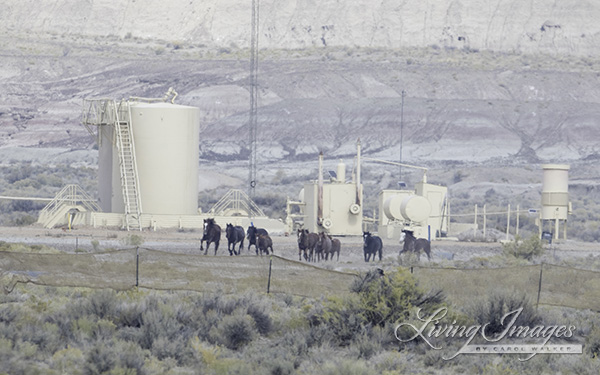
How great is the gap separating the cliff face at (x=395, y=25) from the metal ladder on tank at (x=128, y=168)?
85352 millimetres

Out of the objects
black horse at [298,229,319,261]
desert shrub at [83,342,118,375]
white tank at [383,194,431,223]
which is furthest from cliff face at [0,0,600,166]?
desert shrub at [83,342,118,375]

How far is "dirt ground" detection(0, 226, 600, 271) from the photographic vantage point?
3266cm

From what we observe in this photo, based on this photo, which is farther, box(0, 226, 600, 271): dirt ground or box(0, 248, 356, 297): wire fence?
box(0, 226, 600, 271): dirt ground

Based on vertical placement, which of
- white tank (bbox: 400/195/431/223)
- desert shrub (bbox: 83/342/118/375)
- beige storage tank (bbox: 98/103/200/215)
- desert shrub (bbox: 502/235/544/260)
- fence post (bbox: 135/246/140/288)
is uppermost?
beige storage tank (bbox: 98/103/200/215)

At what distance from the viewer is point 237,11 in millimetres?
138375

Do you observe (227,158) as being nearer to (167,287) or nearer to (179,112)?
Answer: (179,112)

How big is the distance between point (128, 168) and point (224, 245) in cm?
1007

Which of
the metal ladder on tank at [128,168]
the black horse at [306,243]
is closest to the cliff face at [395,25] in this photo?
the metal ladder on tank at [128,168]

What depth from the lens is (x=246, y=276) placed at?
717 inches

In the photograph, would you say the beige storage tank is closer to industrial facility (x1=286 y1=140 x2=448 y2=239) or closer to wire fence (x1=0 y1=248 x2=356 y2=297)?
industrial facility (x1=286 y1=140 x2=448 y2=239)

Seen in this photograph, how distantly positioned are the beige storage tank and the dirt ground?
93.0 inches

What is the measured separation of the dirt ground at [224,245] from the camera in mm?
A: 32656

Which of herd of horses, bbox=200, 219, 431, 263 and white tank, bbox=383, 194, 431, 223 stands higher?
white tank, bbox=383, 194, 431, 223

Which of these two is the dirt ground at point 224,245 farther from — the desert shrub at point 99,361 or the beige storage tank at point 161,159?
the desert shrub at point 99,361
